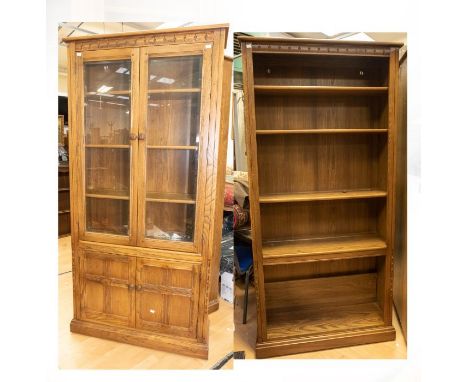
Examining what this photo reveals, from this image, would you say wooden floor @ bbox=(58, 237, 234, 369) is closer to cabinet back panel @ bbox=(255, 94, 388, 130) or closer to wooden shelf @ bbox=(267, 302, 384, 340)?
wooden shelf @ bbox=(267, 302, 384, 340)

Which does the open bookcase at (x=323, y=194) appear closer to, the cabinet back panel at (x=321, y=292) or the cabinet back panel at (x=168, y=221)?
the cabinet back panel at (x=321, y=292)

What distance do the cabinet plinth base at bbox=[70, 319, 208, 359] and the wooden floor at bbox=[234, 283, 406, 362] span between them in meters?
0.23

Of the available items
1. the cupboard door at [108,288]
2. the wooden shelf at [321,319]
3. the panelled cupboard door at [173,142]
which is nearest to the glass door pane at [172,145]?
the panelled cupboard door at [173,142]

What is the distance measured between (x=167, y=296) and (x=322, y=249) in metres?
0.79

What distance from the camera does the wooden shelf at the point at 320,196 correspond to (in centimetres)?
159

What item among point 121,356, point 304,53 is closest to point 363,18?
point 304,53

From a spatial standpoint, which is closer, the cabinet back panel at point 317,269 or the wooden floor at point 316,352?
the wooden floor at point 316,352

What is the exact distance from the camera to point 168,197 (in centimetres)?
149

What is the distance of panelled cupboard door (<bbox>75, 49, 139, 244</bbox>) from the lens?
145cm

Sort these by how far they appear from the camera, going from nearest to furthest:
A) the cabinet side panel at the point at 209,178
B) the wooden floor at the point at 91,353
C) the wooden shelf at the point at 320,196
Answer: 1. the cabinet side panel at the point at 209,178
2. the wooden floor at the point at 91,353
3. the wooden shelf at the point at 320,196

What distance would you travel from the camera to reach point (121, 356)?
1492mm

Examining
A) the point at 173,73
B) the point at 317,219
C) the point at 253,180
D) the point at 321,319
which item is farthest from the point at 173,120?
the point at 321,319

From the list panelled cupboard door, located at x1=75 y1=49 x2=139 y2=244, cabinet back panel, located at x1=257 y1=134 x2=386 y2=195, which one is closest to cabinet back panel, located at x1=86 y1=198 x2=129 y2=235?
panelled cupboard door, located at x1=75 y1=49 x2=139 y2=244

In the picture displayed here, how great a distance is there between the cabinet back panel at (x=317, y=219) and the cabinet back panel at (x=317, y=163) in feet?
0.30
